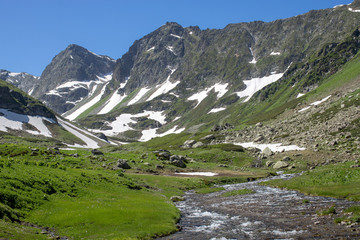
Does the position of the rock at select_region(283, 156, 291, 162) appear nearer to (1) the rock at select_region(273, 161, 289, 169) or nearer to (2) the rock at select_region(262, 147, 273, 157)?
(1) the rock at select_region(273, 161, 289, 169)

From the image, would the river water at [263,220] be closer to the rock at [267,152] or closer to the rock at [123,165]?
the rock at [123,165]

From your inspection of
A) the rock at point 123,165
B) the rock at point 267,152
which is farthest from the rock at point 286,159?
the rock at point 123,165

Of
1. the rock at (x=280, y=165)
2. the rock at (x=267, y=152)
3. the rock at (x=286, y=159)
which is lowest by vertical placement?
the rock at (x=280, y=165)

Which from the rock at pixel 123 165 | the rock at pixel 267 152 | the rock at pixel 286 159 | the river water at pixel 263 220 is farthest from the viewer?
the rock at pixel 267 152

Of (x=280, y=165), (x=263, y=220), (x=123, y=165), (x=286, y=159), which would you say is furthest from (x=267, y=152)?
(x=263, y=220)

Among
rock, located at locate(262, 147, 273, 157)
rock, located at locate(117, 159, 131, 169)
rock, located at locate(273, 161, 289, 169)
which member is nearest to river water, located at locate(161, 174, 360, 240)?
rock, located at locate(117, 159, 131, 169)

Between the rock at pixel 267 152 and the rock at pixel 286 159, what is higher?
the rock at pixel 267 152

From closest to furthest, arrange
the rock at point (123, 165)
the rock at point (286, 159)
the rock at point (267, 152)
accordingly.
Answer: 1. the rock at point (123, 165)
2. the rock at point (286, 159)
3. the rock at point (267, 152)

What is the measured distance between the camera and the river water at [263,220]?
2390cm

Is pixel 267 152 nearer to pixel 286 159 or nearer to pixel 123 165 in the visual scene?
pixel 286 159

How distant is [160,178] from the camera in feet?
217

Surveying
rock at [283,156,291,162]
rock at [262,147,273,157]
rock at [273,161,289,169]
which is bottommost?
rock at [273,161,289,169]

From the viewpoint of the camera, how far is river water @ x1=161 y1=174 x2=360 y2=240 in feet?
78.4

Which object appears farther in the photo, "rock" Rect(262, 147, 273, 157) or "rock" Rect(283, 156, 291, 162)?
"rock" Rect(262, 147, 273, 157)
